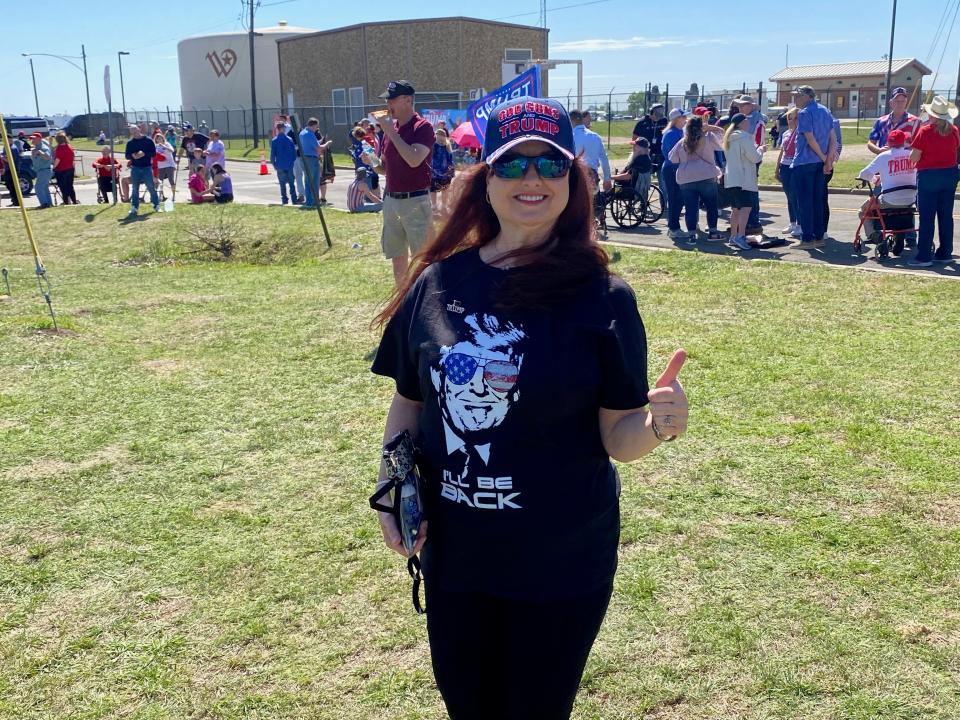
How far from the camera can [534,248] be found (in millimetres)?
2170

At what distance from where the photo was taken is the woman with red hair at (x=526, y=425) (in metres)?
2.00

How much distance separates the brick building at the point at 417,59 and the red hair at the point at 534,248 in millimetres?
38975

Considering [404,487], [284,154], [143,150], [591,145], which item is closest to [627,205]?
[591,145]

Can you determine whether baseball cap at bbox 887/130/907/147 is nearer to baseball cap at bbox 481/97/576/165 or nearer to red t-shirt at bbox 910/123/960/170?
red t-shirt at bbox 910/123/960/170

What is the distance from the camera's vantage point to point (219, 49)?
5809 cm

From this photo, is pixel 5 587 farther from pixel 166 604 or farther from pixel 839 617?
pixel 839 617

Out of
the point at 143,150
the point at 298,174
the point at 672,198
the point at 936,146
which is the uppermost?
the point at 143,150

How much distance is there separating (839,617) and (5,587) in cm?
346

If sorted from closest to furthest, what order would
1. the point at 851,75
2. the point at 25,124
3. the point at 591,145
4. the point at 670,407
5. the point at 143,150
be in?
the point at 670,407 → the point at 591,145 → the point at 143,150 → the point at 25,124 → the point at 851,75

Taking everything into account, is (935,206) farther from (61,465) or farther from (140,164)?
(140,164)

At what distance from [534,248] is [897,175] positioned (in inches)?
396

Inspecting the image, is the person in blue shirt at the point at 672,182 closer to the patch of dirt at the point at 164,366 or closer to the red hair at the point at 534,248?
the patch of dirt at the point at 164,366

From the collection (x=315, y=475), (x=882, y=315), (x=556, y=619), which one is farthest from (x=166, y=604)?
(x=882, y=315)

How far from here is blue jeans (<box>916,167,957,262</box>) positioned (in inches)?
388
